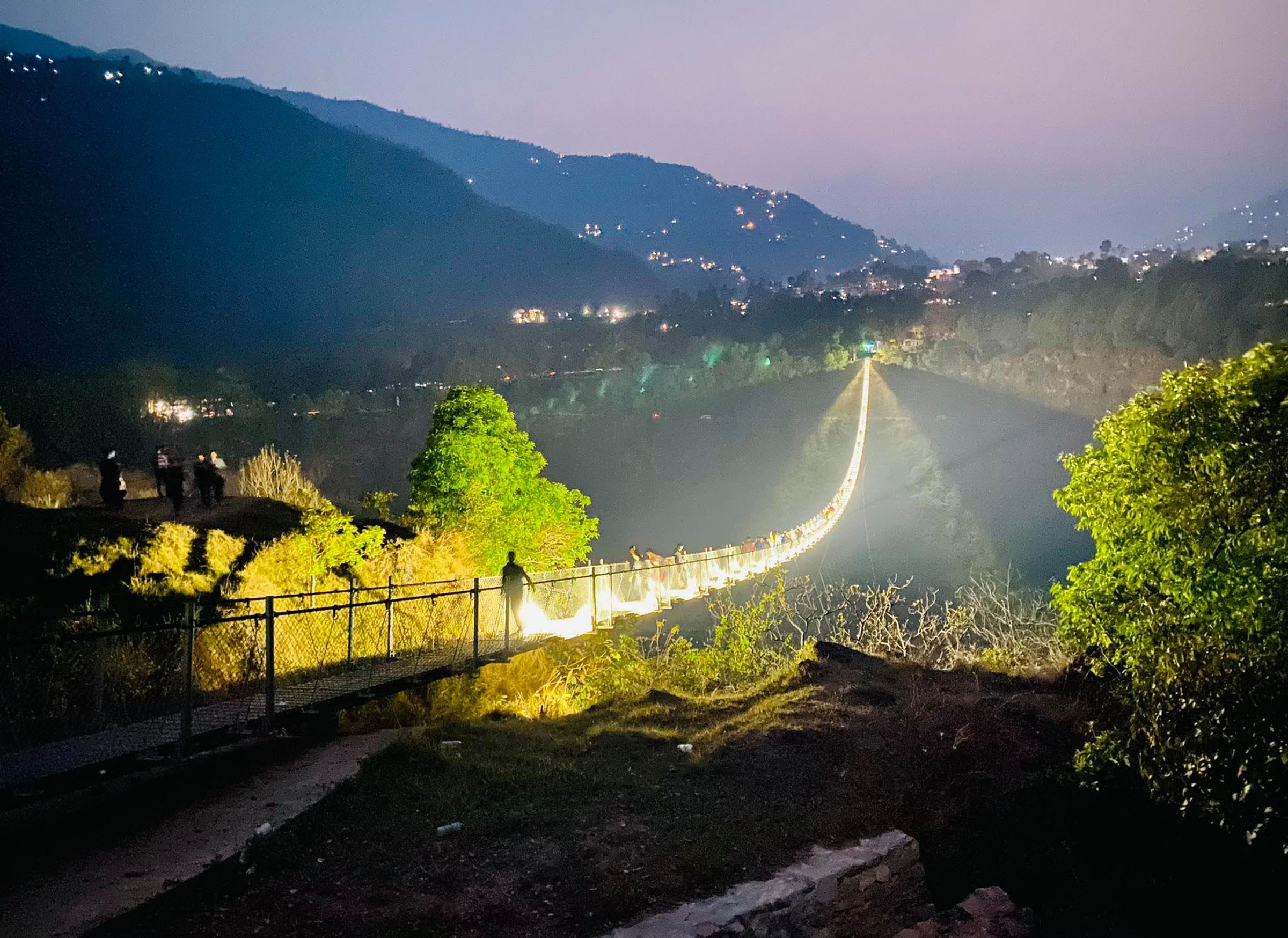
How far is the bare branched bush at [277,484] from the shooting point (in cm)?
1312

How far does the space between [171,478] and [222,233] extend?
367ft

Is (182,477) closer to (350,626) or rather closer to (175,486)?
(175,486)

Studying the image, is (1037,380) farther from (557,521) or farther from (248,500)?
(248,500)

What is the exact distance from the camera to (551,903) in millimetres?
4812

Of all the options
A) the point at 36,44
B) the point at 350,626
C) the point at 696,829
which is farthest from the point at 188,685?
the point at 36,44

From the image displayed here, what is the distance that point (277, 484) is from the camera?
14.9m

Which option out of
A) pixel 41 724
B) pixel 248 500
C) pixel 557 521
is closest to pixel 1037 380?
pixel 557 521

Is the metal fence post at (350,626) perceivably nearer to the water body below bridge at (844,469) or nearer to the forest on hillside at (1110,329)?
the water body below bridge at (844,469)

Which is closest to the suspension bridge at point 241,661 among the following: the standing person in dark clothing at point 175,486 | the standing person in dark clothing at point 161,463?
the standing person in dark clothing at point 175,486

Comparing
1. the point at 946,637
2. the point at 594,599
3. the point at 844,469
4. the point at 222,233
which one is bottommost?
the point at 844,469

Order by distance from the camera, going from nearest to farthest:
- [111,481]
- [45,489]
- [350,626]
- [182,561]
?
[350,626] < [182,561] < [111,481] < [45,489]

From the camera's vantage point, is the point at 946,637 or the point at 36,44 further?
the point at 36,44

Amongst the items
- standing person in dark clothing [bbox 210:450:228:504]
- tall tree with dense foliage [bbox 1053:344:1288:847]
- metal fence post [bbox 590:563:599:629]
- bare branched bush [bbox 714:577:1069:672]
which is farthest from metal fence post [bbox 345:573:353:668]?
tall tree with dense foliage [bbox 1053:344:1288:847]

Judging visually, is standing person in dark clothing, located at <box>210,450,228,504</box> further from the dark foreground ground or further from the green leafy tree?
the dark foreground ground
